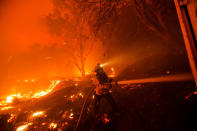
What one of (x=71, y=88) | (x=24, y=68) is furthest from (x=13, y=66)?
(x=71, y=88)

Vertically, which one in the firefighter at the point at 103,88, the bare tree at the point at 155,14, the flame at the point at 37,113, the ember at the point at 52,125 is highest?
the bare tree at the point at 155,14

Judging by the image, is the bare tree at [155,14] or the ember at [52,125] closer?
the ember at [52,125]

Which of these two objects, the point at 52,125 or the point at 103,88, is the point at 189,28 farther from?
the point at 52,125

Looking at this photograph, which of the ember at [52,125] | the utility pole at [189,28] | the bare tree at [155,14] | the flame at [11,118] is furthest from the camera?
the bare tree at [155,14]

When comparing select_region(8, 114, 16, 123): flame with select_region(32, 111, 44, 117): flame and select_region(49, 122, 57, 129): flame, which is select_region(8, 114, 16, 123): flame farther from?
select_region(49, 122, 57, 129): flame

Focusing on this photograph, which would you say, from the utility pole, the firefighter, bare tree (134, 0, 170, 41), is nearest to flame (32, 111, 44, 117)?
the firefighter

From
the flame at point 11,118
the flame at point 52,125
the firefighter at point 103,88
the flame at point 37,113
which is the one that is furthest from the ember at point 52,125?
the flame at point 11,118

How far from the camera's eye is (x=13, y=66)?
1182 inches

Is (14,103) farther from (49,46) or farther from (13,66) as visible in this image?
(13,66)

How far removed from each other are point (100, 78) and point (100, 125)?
2.19 m

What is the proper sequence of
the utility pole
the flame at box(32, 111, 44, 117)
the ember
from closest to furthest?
the utility pole
the ember
the flame at box(32, 111, 44, 117)

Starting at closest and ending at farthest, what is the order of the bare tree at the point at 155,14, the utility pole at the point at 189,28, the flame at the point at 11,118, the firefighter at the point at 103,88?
the utility pole at the point at 189,28 < the firefighter at the point at 103,88 < the flame at the point at 11,118 < the bare tree at the point at 155,14

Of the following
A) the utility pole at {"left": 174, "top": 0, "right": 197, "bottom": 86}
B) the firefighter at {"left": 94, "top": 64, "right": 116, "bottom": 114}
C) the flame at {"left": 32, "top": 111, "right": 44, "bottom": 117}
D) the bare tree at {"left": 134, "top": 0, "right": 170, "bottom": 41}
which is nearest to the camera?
the utility pole at {"left": 174, "top": 0, "right": 197, "bottom": 86}

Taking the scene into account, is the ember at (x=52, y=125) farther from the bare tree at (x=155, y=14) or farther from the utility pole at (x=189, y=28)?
the bare tree at (x=155, y=14)
